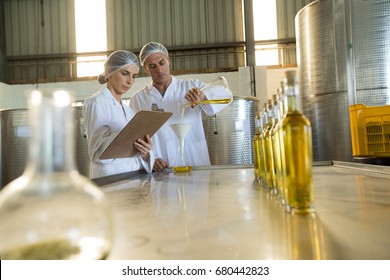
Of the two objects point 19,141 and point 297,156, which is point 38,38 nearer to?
point 19,141

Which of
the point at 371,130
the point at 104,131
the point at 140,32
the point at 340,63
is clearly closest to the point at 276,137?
the point at 104,131

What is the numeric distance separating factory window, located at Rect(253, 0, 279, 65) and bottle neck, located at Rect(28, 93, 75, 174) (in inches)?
289

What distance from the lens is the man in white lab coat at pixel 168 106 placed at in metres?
2.70

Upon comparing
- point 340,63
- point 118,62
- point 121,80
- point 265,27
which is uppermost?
point 265,27

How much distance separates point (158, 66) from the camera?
2711 mm

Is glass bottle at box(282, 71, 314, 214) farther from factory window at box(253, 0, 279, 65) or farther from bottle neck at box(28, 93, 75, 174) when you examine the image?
factory window at box(253, 0, 279, 65)

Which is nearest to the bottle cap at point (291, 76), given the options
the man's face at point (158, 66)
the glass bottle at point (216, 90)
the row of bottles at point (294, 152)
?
the row of bottles at point (294, 152)

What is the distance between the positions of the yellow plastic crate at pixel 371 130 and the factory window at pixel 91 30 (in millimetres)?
5812

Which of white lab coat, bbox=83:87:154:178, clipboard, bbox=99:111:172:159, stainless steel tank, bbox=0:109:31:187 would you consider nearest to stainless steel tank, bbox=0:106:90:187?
stainless steel tank, bbox=0:109:31:187

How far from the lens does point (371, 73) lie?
3.25 m

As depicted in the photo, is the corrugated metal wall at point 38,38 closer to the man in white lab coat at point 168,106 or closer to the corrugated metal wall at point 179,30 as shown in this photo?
the corrugated metal wall at point 179,30

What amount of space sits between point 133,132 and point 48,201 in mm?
1343

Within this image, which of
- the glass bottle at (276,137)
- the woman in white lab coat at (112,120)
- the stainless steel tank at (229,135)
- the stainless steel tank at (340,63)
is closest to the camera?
the glass bottle at (276,137)

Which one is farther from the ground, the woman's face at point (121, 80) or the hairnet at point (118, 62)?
the hairnet at point (118, 62)
